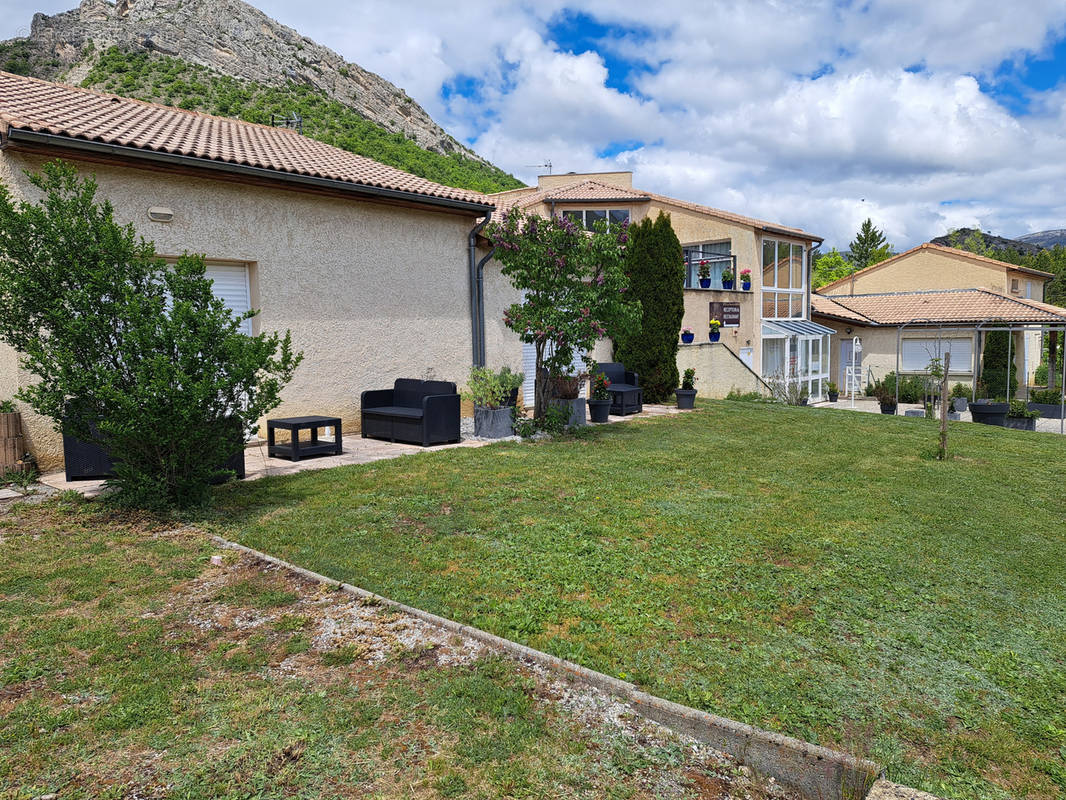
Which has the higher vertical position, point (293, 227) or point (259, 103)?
point (259, 103)

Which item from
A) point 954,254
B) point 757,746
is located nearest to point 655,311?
point 757,746

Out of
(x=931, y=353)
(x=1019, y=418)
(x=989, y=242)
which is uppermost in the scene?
(x=989, y=242)

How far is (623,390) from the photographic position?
591 inches

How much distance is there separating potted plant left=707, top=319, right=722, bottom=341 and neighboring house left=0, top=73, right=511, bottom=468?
33.9 feet

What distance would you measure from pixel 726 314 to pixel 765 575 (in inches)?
754

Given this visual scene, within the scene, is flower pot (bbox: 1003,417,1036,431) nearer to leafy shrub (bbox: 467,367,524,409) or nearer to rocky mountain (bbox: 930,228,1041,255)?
leafy shrub (bbox: 467,367,524,409)

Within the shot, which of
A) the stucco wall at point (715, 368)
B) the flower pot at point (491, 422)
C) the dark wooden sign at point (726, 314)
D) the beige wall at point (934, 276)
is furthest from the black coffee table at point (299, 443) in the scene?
the beige wall at point (934, 276)

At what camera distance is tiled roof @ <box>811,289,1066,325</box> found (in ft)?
97.6

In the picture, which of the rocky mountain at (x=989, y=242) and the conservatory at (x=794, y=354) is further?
the rocky mountain at (x=989, y=242)

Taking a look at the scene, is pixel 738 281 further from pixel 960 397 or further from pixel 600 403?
pixel 600 403

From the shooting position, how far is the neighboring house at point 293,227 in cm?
850

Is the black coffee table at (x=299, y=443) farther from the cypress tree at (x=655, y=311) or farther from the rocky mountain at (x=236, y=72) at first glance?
the rocky mountain at (x=236, y=72)

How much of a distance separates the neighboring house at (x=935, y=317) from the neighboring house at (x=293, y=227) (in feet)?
71.4

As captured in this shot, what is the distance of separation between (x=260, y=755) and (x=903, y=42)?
15.1m
